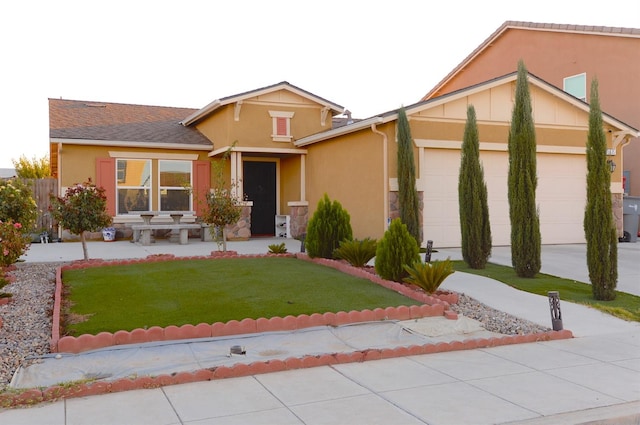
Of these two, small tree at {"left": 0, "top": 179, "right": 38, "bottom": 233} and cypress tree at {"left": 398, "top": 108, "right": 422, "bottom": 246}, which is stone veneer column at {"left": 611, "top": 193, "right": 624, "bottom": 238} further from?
small tree at {"left": 0, "top": 179, "right": 38, "bottom": 233}

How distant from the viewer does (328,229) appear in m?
11.8

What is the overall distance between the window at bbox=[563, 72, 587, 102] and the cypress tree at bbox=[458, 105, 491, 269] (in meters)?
10.8

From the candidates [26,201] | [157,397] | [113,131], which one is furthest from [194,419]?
[113,131]

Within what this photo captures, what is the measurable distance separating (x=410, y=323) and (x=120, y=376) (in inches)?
136

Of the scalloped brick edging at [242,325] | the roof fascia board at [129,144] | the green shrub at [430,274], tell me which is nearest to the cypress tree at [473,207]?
the green shrub at [430,274]

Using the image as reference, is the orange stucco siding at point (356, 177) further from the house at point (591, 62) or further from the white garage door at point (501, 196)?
the house at point (591, 62)

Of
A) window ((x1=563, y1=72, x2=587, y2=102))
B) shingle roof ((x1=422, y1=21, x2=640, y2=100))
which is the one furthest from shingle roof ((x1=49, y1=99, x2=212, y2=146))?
window ((x1=563, y1=72, x2=587, y2=102))

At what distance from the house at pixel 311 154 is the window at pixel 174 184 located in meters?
0.03

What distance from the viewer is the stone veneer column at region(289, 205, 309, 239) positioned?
18.1 m

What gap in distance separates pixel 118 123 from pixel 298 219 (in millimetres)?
6925

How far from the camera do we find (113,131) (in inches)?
720

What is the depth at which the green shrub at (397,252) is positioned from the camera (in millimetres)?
9023

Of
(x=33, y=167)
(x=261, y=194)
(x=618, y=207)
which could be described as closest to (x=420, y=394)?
(x=618, y=207)

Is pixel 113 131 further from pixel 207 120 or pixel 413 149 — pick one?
pixel 413 149
